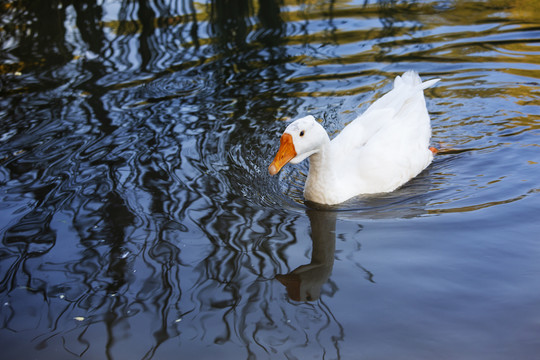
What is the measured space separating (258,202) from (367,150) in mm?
1128

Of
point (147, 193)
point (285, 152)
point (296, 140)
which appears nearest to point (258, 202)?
point (285, 152)

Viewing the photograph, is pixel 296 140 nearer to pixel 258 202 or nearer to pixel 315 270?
pixel 258 202

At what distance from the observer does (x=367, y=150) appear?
5633mm

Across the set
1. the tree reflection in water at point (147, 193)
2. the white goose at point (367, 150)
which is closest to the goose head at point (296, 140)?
the white goose at point (367, 150)

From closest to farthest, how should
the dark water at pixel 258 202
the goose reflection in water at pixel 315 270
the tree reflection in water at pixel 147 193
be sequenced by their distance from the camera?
the dark water at pixel 258 202 < the tree reflection in water at pixel 147 193 < the goose reflection in water at pixel 315 270

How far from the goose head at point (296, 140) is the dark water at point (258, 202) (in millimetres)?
538

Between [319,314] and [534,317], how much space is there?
4.47 feet

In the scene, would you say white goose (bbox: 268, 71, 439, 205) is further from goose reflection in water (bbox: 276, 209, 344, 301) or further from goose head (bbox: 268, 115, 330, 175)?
goose reflection in water (bbox: 276, 209, 344, 301)

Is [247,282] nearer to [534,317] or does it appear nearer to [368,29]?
[534,317]

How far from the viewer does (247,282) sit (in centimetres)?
442

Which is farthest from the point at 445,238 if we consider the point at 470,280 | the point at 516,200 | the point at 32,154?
the point at 32,154

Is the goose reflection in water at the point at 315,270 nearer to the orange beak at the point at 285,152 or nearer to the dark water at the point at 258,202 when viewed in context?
the dark water at the point at 258,202

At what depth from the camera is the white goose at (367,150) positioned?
5.04 metres

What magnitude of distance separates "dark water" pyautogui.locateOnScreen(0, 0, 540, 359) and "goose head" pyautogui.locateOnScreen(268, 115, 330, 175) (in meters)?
0.54
